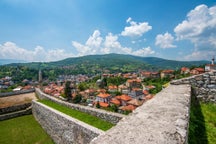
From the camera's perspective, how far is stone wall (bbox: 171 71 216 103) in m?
4.78

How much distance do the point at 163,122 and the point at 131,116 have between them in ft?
1.79

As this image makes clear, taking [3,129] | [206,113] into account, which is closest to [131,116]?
[206,113]

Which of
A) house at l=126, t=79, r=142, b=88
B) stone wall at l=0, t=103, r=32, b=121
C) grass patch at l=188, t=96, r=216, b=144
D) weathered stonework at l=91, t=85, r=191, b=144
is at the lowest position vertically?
house at l=126, t=79, r=142, b=88

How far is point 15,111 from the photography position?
11555 millimetres

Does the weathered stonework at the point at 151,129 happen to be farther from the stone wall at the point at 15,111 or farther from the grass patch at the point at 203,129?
the stone wall at the point at 15,111

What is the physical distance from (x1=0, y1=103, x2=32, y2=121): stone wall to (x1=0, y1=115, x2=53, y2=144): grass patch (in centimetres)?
42

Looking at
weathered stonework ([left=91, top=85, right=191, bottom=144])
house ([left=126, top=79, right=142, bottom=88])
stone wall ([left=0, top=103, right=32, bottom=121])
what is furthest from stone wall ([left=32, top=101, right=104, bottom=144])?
house ([left=126, top=79, right=142, bottom=88])

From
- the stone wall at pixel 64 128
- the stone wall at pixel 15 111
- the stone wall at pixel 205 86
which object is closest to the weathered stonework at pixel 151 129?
the stone wall at pixel 64 128

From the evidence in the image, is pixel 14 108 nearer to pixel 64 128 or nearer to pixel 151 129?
pixel 64 128

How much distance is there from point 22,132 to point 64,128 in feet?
12.4

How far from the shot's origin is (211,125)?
10.5ft

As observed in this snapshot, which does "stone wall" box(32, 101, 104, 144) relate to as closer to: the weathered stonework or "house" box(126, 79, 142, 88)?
the weathered stonework

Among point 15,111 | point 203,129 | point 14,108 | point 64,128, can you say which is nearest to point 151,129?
point 203,129

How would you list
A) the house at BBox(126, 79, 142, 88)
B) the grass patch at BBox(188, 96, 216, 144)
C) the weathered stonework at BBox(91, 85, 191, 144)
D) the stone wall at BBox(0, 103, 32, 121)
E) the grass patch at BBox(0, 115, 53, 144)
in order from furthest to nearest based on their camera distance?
the house at BBox(126, 79, 142, 88) < the stone wall at BBox(0, 103, 32, 121) < the grass patch at BBox(0, 115, 53, 144) < the grass patch at BBox(188, 96, 216, 144) < the weathered stonework at BBox(91, 85, 191, 144)
